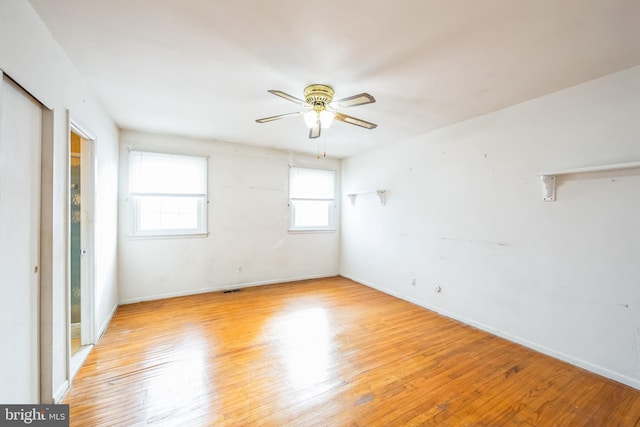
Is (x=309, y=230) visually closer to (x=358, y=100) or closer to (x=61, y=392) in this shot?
(x=358, y=100)

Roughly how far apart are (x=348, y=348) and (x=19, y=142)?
2847 millimetres

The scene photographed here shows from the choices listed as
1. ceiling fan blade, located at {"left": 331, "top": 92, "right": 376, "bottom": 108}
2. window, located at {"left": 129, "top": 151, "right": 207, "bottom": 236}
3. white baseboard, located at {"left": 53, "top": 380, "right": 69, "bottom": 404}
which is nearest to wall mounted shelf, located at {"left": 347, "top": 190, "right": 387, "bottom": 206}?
ceiling fan blade, located at {"left": 331, "top": 92, "right": 376, "bottom": 108}

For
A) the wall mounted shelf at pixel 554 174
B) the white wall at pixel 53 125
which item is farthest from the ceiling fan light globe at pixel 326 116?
the wall mounted shelf at pixel 554 174

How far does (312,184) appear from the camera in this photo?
5246 mm

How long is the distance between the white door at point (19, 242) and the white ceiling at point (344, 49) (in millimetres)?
646

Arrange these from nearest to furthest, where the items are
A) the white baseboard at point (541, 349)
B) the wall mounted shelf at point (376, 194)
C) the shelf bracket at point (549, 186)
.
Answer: the white baseboard at point (541, 349) → the shelf bracket at point (549, 186) → the wall mounted shelf at point (376, 194)

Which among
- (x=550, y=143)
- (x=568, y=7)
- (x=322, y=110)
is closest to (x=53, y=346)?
(x=322, y=110)

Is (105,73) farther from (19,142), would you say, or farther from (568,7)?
(568,7)

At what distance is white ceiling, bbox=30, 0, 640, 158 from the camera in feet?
4.92

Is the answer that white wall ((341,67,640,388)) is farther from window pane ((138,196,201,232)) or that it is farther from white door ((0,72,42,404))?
white door ((0,72,42,404))

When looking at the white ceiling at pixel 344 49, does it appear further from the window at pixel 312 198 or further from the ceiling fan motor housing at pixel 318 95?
the window at pixel 312 198

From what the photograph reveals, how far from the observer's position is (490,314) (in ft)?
9.74

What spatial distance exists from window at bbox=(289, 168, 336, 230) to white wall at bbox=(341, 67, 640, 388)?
1.75 metres

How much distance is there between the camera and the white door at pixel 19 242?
4.37 feet
